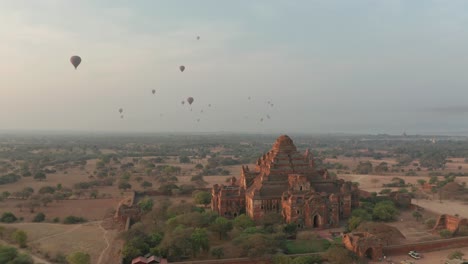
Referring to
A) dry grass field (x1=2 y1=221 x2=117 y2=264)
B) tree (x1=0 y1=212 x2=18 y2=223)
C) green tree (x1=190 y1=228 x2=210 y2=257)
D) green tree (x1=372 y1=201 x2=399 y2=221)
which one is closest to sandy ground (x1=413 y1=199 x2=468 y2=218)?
green tree (x1=372 y1=201 x2=399 y2=221)

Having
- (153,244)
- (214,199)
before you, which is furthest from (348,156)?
(153,244)

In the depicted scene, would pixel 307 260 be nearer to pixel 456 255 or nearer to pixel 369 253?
pixel 369 253

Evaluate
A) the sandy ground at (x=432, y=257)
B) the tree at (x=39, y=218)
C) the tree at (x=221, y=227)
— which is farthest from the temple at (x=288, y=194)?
the tree at (x=39, y=218)

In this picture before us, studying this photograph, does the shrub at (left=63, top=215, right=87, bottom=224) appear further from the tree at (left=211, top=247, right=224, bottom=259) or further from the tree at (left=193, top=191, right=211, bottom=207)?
the tree at (left=211, top=247, right=224, bottom=259)

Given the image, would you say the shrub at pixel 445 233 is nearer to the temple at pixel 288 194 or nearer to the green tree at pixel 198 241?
the temple at pixel 288 194

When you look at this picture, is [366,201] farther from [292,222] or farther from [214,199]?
[214,199]

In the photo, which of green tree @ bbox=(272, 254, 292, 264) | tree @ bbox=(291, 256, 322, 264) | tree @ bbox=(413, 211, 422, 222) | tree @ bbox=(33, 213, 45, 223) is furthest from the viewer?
tree @ bbox=(33, 213, 45, 223)
